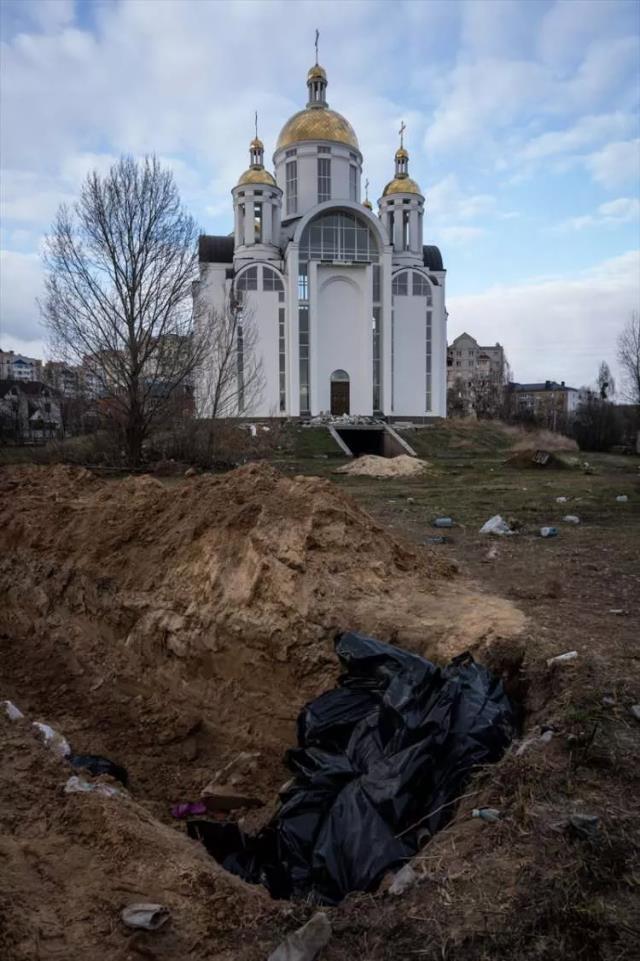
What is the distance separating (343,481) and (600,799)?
15.0 metres

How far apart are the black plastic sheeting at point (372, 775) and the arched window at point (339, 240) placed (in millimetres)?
33984

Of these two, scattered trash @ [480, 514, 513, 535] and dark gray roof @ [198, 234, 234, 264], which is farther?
dark gray roof @ [198, 234, 234, 264]

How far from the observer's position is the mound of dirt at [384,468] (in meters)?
19.4

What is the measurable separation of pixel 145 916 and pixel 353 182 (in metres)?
41.1

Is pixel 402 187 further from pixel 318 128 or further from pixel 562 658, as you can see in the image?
pixel 562 658

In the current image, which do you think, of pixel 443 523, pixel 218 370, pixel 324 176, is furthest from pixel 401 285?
pixel 443 523

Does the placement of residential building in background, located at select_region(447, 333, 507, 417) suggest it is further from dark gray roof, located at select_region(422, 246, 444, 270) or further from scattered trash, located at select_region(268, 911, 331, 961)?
scattered trash, located at select_region(268, 911, 331, 961)

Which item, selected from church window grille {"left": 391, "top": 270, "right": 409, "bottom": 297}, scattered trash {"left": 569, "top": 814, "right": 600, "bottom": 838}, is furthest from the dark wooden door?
scattered trash {"left": 569, "top": 814, "right": 600, "bottom": 838}

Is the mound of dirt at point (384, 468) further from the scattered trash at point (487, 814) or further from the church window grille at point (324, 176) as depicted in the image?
the church window grille at point (324, 176)

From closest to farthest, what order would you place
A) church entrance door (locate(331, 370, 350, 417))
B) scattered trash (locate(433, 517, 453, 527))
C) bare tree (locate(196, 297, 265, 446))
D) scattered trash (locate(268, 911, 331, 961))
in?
scattered trash (locate(268, 911, 331, 961))
scattered trash (locate(433, 517, 453, 527))
bare tree (locate(196, 297, 265, 446))
church entrance door (locate(331, 370, 350, 417))

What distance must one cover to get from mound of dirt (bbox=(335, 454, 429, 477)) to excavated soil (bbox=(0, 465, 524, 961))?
11.8 meters

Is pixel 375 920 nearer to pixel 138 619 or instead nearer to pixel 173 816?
pixel 173 816

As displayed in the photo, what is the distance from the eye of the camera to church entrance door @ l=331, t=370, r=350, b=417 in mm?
36594

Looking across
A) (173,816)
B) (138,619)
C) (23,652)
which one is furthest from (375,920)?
(23,652)
